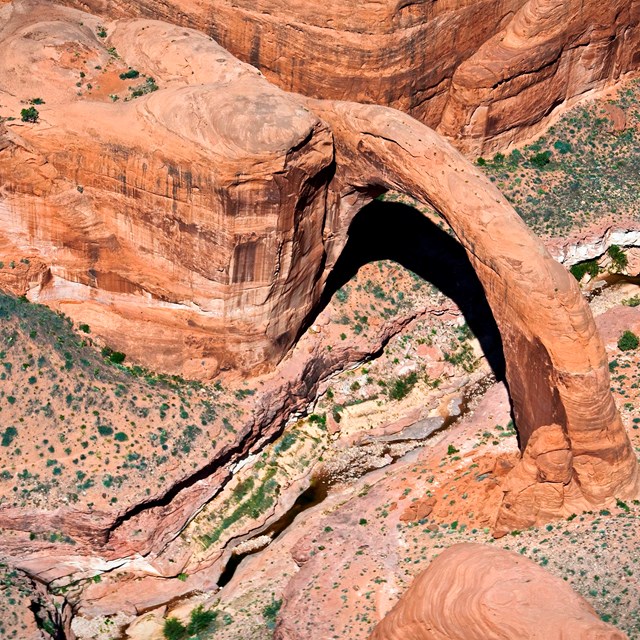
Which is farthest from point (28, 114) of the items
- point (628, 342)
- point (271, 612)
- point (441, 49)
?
point (628, 342)

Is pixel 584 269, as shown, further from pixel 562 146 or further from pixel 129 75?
pixel 129 75

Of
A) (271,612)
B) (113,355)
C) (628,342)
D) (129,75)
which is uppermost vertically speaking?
(129,75)

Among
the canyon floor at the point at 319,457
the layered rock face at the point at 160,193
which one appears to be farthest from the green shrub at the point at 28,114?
the canyon floor at the point at 319,457

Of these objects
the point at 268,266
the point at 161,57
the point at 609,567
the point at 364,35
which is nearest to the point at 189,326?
the point at 268,266

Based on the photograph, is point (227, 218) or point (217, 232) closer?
point (227, 218)

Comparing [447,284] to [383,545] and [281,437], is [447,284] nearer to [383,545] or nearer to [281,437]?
[281,437]

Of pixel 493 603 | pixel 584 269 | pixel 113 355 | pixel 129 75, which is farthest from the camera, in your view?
pixel 584 269
